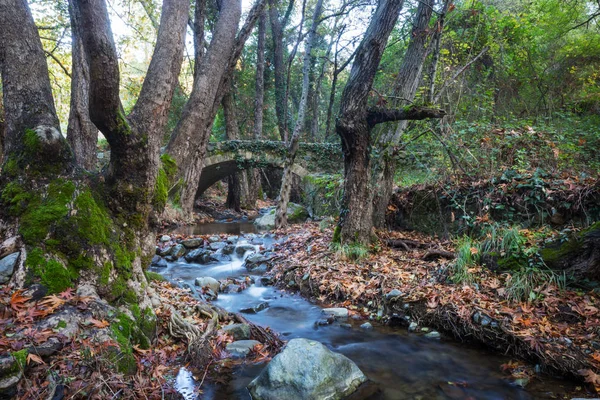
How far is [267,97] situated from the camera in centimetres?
1898

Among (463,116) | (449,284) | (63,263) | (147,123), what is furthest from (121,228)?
(463,116)

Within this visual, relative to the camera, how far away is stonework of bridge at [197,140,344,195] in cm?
1414

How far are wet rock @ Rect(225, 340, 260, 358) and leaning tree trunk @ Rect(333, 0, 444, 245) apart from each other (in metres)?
2.91

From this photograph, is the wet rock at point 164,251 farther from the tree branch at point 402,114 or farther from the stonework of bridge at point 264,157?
the stonework of bridge at point 264,157

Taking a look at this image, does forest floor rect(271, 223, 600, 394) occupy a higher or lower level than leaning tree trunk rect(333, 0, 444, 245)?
lower

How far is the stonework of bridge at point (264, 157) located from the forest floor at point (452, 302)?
27.0ft

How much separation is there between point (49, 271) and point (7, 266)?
28cm

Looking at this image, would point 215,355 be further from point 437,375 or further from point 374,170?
point 374,170

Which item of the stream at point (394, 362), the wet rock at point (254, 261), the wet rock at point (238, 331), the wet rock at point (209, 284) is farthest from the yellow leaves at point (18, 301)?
the wet rock at point (254, 261)

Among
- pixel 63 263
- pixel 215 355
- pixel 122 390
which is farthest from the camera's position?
pixel 215 355

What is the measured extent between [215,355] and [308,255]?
134 inches

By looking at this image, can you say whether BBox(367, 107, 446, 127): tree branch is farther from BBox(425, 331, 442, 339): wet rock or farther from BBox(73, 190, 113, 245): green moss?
BBox(73, 190, 113, 245): green moss

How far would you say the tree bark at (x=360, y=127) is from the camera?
5.67m

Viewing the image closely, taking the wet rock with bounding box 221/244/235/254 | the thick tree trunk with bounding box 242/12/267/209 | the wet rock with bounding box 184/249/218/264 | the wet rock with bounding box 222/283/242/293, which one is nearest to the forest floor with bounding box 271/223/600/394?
Result: the wet rock with bounding box 222/283/242/293
